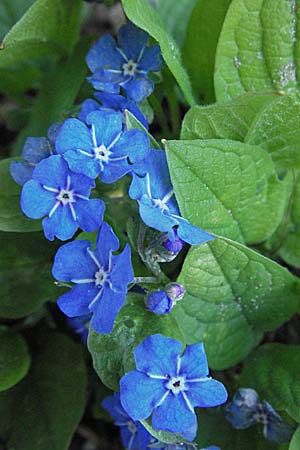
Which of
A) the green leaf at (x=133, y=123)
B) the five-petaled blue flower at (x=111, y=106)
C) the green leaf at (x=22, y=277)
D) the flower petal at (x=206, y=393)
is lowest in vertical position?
the green leaf at (x=22, y=277)

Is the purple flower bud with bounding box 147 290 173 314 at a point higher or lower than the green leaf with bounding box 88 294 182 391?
higher

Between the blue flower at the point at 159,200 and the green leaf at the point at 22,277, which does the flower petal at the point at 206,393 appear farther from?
the green leaf at the point at 22,277

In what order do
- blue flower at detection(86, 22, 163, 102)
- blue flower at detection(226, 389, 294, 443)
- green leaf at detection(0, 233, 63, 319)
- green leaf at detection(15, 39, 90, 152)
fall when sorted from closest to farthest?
1. blue flower at detection(226, 389, 294, 443)
2. blue flower at detection(86, 22, 163, 102)
3. green leaf at detection(0, 233, 63, 319)
4. green leaf at detection(15, 39, 90, 152)

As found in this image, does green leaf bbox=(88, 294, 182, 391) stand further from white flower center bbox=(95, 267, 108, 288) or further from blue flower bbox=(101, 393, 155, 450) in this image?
blue flower bbox=(101, 393, 155, 450)

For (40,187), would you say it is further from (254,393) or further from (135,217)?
(254,393)

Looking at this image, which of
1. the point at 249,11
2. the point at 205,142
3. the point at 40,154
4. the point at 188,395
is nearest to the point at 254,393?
the point at 188,395

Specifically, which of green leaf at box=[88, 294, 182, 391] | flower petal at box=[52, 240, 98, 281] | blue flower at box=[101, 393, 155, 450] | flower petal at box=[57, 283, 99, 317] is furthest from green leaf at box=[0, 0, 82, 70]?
blue flower at box=[101, 393, 155, 450]

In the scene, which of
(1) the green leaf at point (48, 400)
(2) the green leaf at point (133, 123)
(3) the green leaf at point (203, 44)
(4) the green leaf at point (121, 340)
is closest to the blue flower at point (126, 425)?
(1) the green leaf at point (48, 400)
